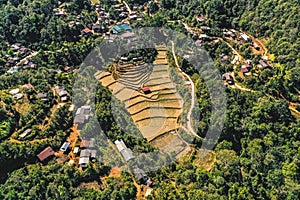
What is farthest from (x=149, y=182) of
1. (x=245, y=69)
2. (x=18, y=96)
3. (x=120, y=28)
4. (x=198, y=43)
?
(x=120, y=28)

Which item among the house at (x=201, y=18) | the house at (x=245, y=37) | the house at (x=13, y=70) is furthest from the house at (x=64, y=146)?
the house at (x=201, y=18)

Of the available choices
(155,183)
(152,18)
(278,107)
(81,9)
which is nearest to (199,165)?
(155,183)

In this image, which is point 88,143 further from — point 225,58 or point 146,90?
point 225,58

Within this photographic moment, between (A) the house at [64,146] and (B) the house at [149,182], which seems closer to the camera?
(B) the house at [149,182]

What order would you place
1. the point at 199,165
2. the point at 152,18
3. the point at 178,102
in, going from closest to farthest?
the point at 199,165 → the point at 178,102 → the point at 152,18

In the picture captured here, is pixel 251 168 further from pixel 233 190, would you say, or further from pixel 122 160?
pixel 122 160

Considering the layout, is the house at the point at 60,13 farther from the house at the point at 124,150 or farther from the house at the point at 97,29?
the house at the point at 124,150

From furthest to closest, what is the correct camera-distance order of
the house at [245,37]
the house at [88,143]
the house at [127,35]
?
1. the house at [127,35]
2. the house at [245,37]
3. the house at [88,143]
